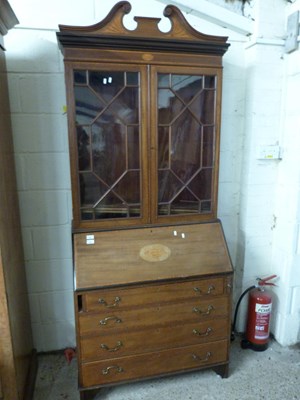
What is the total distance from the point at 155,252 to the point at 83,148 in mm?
665

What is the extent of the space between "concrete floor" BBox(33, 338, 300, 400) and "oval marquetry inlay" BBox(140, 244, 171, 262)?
810 millimetres

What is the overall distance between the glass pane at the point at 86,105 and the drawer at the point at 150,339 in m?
1.12

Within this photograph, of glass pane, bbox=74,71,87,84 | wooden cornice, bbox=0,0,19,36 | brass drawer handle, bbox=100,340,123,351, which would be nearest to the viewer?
wooden cornice, bbox=0,0,19,36

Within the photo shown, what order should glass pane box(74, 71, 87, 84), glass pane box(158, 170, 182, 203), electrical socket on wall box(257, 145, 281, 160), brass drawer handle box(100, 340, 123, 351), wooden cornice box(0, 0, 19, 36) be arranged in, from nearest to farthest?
wooden cornice box(0, 0, 19, 36), glass pane box(74, 71, 87, 84), brass drawer handle box(100, 340, 123, 351), glass pane box(158, 170, 182, 203), electrical socket on wall box(257, 145, 281, 160)

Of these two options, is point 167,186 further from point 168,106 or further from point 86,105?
point 86,105

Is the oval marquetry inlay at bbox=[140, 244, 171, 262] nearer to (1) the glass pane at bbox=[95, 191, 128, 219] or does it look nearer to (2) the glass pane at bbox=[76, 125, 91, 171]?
(1) the glass pane at bbox=[95, 191, 128, 219]

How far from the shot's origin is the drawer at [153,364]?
1557mm

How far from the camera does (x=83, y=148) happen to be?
152 cm

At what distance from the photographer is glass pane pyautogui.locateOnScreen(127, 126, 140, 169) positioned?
155 centimetres

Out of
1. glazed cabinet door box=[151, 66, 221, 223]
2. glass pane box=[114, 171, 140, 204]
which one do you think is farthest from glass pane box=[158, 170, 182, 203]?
glass pane box=[114, 171, 140, 204]

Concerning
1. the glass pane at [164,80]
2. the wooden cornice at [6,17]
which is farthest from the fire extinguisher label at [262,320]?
the wooden cornice at [6,17]

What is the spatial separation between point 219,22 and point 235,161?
2.80 feet

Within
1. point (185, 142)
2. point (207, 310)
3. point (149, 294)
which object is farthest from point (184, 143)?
point (207, 310)

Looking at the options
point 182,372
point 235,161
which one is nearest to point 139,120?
point 235,161
